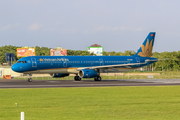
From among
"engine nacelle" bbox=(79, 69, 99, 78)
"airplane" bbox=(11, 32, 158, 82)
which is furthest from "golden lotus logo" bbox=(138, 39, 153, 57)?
"engine nacelle" bbox=(79, 69, 99, 78)

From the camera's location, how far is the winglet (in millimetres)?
59188

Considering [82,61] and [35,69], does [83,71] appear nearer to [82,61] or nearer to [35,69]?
[82,61]

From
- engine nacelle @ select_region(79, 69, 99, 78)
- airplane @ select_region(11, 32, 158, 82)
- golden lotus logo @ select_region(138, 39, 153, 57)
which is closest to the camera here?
airplane @ select_region(11, 32, 158, 82)

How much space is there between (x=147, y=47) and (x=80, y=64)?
15.1 metres

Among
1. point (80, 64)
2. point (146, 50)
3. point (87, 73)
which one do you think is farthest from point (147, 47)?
point (87, 73)

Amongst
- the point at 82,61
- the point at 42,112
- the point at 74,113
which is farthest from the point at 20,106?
the point at 82,61

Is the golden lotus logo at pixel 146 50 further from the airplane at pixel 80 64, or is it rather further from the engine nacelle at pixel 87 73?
the engine nacelle at pixel 87 73

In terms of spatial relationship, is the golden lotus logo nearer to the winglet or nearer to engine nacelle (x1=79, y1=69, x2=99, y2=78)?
the winglet

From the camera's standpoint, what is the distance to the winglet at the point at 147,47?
5919cm

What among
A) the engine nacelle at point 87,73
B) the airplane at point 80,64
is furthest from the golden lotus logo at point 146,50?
the engine nacelle at point 87,73

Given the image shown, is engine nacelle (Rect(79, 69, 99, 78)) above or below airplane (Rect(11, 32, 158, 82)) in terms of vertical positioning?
below

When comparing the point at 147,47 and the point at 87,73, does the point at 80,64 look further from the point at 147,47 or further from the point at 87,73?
the point at 147,47

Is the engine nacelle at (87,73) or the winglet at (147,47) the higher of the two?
the winglet at (147,47)

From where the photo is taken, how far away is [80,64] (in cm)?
5181
